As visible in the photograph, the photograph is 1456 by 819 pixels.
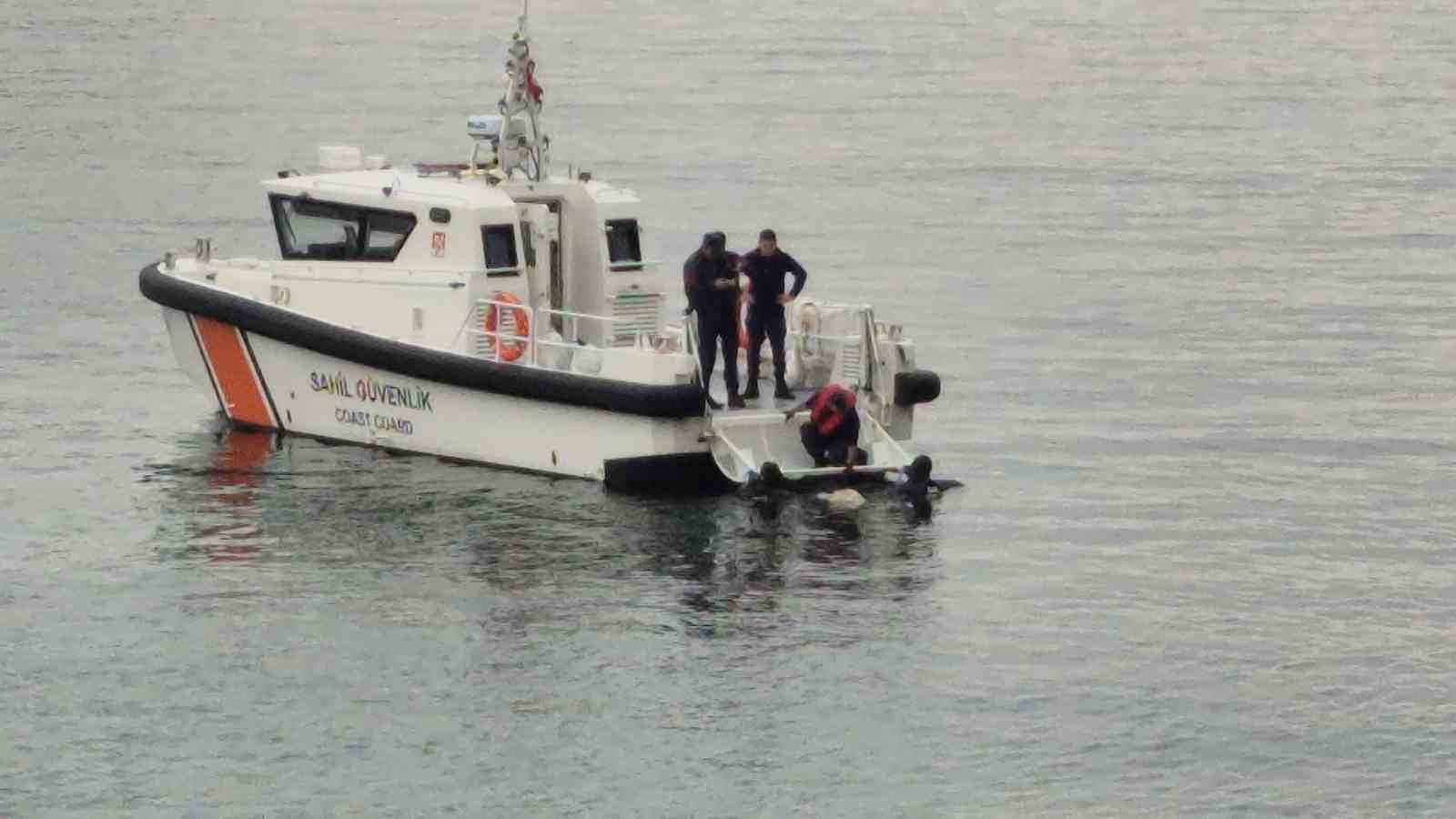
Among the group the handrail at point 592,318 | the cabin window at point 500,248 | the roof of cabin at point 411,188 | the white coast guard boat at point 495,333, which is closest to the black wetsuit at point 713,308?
the white coast guard boat at point 495,333

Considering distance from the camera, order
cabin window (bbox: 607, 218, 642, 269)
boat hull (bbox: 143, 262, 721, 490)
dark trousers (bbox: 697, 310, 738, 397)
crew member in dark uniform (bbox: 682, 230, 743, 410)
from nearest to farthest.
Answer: boat hull (bbox: 143, 262, 721, 490), crew member in dark uniform (bbox: 682, 230, 743, 410), dark trousers (bbox: 697, 310, 738, 397), cabin window (bbox: 607, 218, 642, 269)

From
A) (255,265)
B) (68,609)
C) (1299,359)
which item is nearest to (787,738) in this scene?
(68,609)

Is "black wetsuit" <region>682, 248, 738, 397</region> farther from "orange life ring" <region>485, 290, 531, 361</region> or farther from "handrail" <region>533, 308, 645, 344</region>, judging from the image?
"orange life ring" <region>485, 290, 531, 361</region>

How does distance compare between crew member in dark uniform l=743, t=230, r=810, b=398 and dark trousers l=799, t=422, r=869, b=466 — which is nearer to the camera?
dark trousers l=799, t=422, r=869, b=466

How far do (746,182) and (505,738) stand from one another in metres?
22.2

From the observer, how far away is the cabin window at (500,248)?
67.4ft

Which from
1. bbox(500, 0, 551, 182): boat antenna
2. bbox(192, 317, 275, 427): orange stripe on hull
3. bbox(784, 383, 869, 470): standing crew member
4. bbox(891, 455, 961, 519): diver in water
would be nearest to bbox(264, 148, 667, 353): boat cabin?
bbox(500, 0, 551, 182): boat antenna

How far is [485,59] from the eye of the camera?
5197 centimetres

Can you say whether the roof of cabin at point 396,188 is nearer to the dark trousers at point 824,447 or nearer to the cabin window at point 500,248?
the cabin window at point 500,248

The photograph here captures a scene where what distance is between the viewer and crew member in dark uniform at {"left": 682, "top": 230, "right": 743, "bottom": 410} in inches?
790

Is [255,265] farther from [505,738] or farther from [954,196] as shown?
[954,196]

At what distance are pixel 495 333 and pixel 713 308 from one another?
1.49 m

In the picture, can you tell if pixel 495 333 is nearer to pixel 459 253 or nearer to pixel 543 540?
pixel 459 253

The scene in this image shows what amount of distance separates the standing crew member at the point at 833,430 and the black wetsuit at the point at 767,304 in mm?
733
